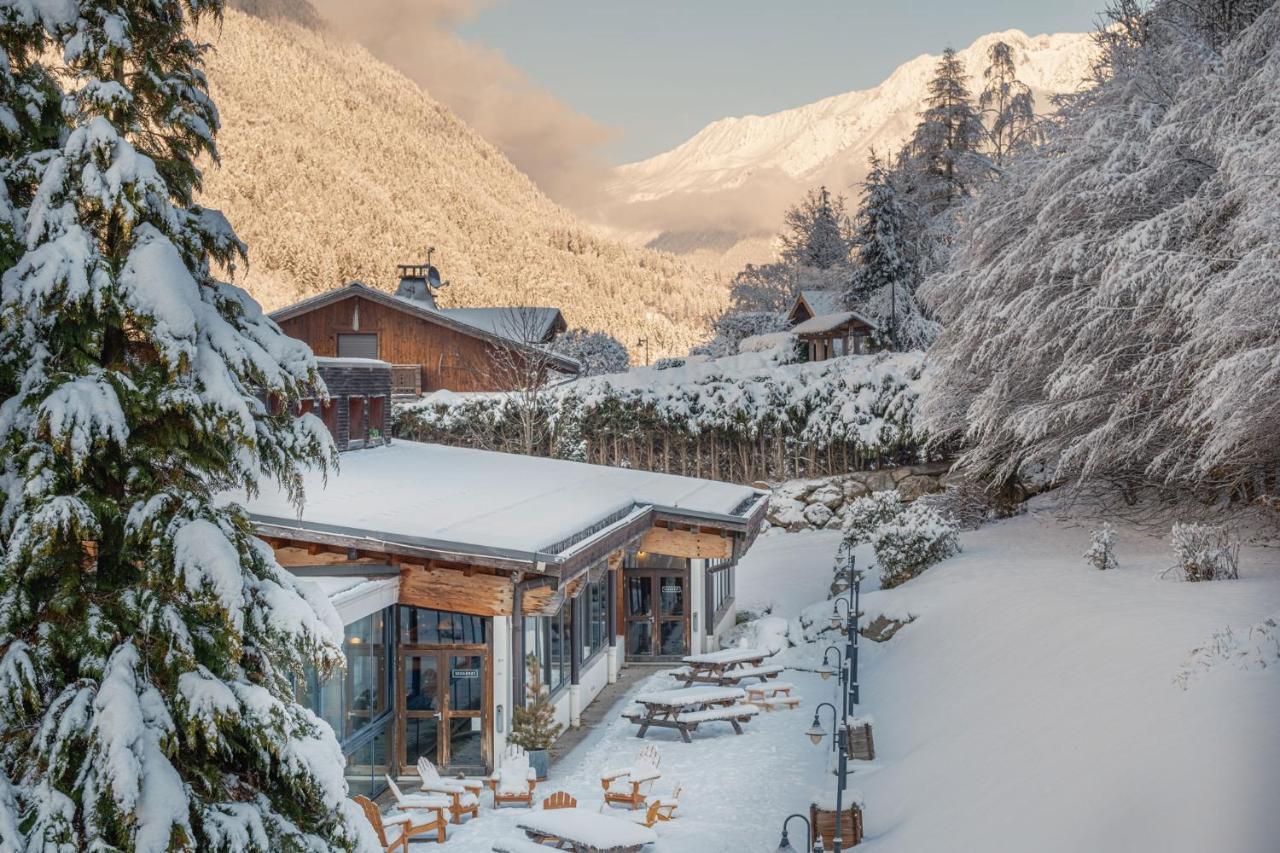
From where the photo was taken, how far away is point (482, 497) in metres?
15.9

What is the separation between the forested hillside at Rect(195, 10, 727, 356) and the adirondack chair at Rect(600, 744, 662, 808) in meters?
78.5

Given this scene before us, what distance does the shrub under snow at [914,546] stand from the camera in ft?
66.8

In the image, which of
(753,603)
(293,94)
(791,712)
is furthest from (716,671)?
(293,94)

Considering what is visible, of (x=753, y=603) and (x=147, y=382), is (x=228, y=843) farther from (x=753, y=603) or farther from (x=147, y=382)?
(x=753, y=603)

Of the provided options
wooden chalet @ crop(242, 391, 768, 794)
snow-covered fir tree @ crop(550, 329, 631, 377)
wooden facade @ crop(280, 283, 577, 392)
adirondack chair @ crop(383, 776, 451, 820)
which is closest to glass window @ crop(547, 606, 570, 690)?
wooden chalet @ crop(242, 391, 768, 794)

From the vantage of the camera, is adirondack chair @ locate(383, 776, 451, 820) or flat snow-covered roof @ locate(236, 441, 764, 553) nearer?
adirondack chair @ locate(383, 776, 451, 820)

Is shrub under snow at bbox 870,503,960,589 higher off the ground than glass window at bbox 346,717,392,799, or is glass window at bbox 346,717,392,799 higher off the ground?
shrub under snow at bbox 870,503,960,589

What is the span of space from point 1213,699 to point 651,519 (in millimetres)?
10782

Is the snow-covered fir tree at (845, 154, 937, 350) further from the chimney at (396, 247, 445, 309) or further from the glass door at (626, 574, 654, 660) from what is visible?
the glass door at (626, 574, 654, 660)

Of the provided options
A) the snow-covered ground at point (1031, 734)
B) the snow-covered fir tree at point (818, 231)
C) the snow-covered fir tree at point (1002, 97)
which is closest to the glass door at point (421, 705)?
the snow-covered ground at point (1031, 734)

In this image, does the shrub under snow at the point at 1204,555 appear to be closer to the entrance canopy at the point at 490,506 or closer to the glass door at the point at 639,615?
the entrance canopy at the point at 490,506

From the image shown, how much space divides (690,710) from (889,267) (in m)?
31.9

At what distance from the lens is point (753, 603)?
2509cm

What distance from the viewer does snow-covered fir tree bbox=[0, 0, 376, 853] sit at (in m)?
4.41
